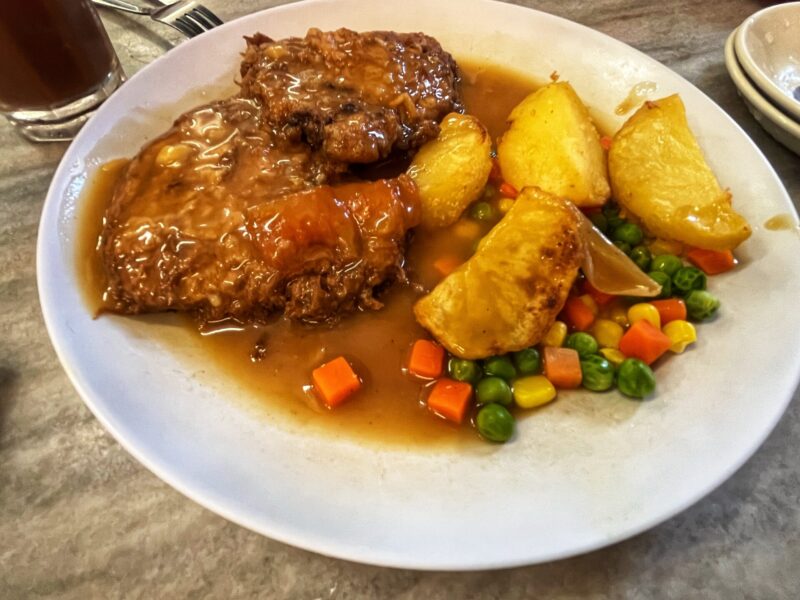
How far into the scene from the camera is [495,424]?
2150mm

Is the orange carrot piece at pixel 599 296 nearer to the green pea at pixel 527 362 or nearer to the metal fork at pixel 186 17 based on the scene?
the green pea at pixel 527 362

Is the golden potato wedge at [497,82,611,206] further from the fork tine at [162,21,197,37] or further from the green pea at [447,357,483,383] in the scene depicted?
the fork tine at [162,21,197,37]

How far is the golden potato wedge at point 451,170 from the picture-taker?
283cm

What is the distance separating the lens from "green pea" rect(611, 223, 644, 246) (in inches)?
107

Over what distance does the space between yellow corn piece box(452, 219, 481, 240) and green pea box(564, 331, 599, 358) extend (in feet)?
2.44

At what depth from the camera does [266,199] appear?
2.48 meters

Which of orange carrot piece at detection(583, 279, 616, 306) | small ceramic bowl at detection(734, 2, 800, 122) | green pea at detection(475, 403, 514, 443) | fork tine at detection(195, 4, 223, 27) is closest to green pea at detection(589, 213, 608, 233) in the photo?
orange carrot piece at detection(583, 279, 616, 306)

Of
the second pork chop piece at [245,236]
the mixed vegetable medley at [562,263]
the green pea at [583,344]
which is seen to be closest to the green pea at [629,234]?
the mixed vegetable medley at [562,263]

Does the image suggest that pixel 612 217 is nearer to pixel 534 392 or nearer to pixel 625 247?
pixel 625 247

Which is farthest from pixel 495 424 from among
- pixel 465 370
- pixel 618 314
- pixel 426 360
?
pixel 618 314

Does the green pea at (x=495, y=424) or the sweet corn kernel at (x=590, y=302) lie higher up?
the sweet corn kernel at (x=590, y=302)

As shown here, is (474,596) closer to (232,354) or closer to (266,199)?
(232,354)

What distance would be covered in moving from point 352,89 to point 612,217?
1.38m

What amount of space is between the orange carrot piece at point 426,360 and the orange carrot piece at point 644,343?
2.45ft
